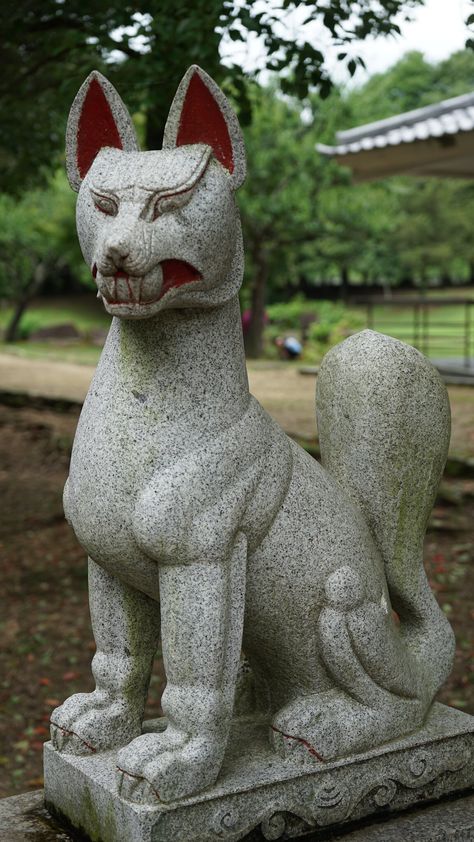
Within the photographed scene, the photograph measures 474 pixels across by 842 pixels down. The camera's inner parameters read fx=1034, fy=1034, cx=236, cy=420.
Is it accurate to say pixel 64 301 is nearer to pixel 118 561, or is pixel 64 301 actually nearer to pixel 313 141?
pixel 313 141

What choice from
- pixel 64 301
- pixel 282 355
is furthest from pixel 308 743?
pixel 64 301

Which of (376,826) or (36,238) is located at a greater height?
(36,238)

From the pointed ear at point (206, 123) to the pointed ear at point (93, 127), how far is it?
128 millimetres

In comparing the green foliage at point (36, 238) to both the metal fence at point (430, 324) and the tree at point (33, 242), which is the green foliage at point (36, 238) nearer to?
the tree at point (33, 242)

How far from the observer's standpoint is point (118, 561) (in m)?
2.38

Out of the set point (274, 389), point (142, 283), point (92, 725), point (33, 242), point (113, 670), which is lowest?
point (274, 389)

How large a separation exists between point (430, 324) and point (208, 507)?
13437mm

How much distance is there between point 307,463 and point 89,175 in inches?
33.9

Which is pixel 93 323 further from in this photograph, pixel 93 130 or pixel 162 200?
pixel 162 200

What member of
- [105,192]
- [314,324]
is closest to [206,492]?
[105,192]

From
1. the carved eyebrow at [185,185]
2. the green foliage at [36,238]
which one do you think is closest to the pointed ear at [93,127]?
the carved eyebrow at [185,185]

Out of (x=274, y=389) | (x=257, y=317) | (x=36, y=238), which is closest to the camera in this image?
(x=274, y=389)

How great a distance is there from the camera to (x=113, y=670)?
101 inches

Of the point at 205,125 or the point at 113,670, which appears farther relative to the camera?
the point at 113,670
